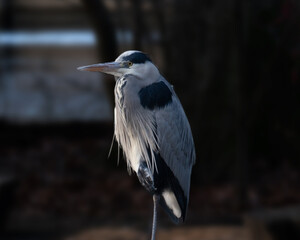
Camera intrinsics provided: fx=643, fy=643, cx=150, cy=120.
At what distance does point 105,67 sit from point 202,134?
459 centimetres

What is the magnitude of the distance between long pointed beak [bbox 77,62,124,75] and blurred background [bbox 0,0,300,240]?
143 inches

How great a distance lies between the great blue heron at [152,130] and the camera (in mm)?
1999

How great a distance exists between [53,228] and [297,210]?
7.81 feet

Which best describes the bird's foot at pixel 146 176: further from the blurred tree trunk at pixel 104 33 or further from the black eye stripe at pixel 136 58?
the blurred tree trunk at pixel 104 33

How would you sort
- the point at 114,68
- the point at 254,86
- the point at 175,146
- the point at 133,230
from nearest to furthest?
the point at 114,68
the point at 175,146
the point at 133,230
the point at 254,86

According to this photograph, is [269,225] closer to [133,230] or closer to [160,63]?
[133,230]

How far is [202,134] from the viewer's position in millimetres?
6469

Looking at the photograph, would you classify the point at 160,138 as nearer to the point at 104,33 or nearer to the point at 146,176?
the point at 146,176

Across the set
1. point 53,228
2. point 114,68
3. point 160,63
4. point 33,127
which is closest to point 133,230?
point 53,228

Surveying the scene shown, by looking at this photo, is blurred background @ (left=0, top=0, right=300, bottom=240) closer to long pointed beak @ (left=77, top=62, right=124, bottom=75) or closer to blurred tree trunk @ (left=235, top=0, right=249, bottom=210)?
blurred tree trunk @ (left=235, top=0, right=249, bottom=210)

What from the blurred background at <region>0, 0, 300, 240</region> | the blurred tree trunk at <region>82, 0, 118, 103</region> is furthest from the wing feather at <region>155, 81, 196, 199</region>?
the blurred tree trunk at <region>82, 0, 118, 103</region>

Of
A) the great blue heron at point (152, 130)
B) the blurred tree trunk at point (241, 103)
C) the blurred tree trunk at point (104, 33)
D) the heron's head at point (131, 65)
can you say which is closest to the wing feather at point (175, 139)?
the great blue heron at point (152, 130)

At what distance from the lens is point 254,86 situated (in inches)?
243

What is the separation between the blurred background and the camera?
18.7 feet
